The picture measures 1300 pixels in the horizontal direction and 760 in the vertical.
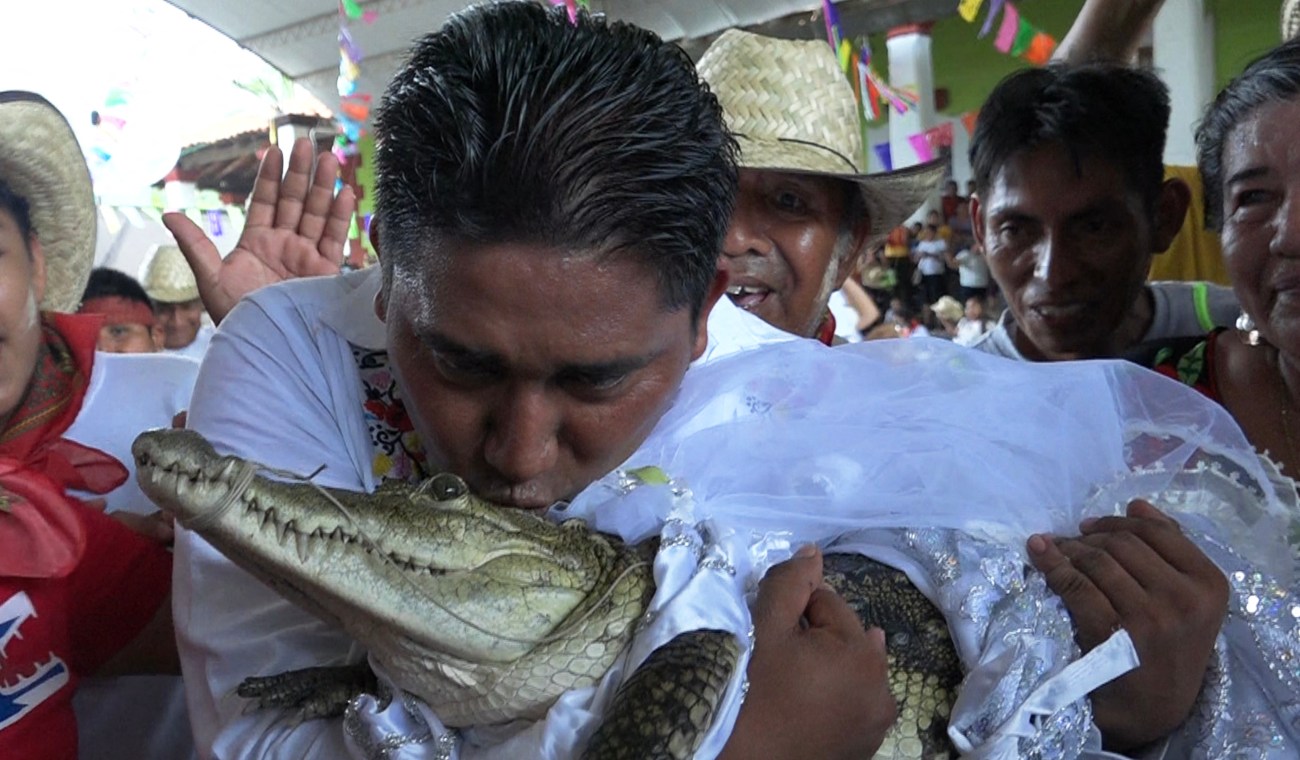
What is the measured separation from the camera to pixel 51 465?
1.76 metres

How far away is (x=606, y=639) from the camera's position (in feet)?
3.38

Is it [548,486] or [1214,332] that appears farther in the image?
[1214,332]

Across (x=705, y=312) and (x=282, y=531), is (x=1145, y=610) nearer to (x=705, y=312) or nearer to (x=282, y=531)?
(x=705, y=312)

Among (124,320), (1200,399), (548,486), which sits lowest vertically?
(124,320)

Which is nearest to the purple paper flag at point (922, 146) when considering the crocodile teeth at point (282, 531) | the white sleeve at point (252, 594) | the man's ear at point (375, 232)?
the man's ear at point (375, 232)

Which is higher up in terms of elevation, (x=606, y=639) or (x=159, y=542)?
(x=606, y=639)

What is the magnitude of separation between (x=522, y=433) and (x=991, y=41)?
36.6 ft

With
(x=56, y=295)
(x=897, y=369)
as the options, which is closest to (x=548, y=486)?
(x=897, y=369)

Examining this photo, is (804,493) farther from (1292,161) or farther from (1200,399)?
(1292,161)

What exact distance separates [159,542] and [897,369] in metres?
1.15

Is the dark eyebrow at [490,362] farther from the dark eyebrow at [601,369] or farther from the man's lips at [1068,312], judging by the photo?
the man's lips at [1068,312]

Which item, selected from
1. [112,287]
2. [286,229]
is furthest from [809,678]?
[112,287]

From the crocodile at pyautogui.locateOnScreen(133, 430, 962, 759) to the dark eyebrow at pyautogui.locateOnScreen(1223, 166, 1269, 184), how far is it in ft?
3.35

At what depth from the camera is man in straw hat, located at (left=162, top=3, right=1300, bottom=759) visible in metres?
1.05
